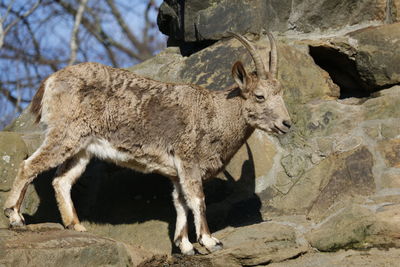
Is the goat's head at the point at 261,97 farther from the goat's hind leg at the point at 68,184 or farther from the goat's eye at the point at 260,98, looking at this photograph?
the goat's hind leg at the point at 68,184

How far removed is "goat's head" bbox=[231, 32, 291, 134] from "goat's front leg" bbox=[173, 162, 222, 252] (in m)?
0.99

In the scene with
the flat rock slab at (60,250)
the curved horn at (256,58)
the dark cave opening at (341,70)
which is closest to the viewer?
the flat rock slab at (60,250)

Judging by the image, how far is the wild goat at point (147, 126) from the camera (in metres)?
7.50

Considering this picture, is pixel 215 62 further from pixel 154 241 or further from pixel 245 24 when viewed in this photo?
pixel 154 241

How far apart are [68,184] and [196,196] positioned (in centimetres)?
158

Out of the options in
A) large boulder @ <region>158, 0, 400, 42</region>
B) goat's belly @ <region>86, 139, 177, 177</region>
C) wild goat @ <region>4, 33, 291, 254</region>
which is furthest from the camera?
large boulder @ <region>158, 0, 400, 42</region>

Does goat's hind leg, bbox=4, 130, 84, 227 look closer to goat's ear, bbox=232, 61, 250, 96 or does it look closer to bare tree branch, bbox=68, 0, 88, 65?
goat's ear, bbox=232, 61, 250, 96

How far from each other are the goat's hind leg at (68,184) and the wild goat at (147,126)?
1cm

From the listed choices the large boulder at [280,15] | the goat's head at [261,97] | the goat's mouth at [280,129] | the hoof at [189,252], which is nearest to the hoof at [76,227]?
the hoof at [189,252]

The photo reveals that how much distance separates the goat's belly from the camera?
7.70 metres

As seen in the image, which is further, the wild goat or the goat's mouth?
the goat's mouth

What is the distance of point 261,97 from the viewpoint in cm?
788

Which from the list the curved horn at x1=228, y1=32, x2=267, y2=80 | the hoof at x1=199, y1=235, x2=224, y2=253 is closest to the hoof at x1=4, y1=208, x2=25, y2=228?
the hoof at x1=199, y1=235, x2=224, y2=253

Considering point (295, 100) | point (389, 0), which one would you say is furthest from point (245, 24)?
point (389, 0)
